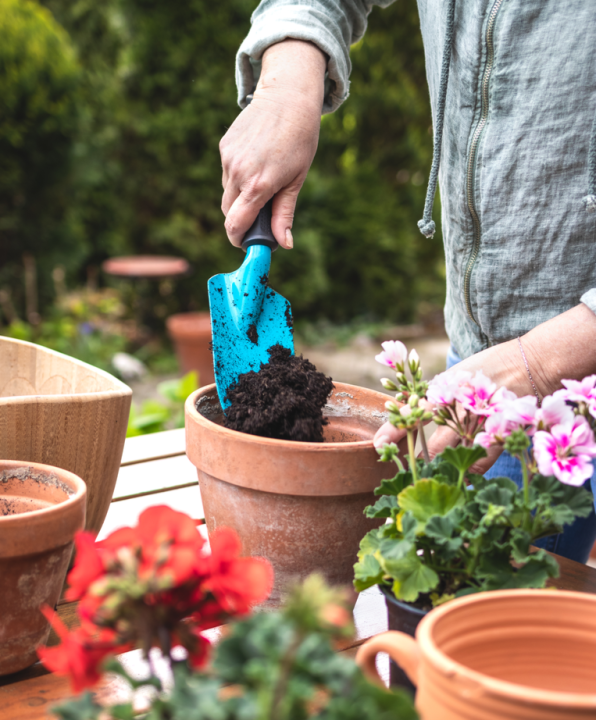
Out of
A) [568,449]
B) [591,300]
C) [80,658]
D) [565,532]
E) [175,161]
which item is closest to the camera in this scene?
[80,658]

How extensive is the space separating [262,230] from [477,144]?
1.18 feet

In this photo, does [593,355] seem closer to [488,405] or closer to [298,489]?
[488,405]

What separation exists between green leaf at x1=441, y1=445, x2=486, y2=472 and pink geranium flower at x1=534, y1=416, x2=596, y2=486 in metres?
0.07

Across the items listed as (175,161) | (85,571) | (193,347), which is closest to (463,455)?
(85,571)

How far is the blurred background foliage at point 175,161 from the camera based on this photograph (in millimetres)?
4172

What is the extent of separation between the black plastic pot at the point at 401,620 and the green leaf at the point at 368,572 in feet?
0.06

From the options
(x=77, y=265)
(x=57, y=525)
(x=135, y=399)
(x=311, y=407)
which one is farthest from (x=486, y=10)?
(x=77, y=265)

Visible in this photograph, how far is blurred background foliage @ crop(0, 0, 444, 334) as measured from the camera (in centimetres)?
417

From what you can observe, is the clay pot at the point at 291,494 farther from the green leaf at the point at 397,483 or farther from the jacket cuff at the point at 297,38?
the jacket cuff at the point at 297,38

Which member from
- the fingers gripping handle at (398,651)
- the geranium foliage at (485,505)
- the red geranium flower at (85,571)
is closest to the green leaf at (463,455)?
the geranium foliage at (485,505)

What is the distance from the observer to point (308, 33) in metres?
1.01

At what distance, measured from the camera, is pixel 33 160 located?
416 cm

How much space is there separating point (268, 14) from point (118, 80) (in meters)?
4.62

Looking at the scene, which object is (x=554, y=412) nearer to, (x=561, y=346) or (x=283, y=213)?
(x=561, y=346)
